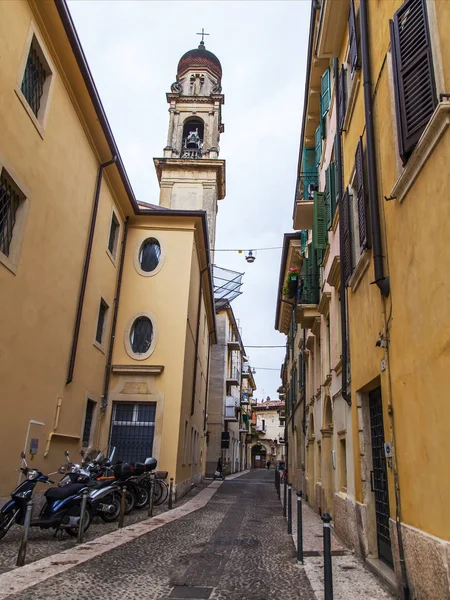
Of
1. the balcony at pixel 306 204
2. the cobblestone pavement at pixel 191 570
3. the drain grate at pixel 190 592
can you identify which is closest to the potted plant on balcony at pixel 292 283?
the balcony at pixel 306 204

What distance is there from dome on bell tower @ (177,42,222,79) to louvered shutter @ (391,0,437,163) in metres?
38.2

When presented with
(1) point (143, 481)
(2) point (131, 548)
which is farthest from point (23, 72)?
(1) point (143, 481)

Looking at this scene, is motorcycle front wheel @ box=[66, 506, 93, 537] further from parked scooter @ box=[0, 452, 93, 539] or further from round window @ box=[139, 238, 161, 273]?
round window @ box=[139, 238, 161, 273]

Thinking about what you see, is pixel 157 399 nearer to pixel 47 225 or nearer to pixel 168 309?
pixel 168 309

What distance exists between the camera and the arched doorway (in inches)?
3145

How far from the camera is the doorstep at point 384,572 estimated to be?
4868 millimetres

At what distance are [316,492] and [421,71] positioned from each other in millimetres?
10940

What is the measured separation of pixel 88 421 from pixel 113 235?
6110 millimetres

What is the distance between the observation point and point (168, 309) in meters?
16.0

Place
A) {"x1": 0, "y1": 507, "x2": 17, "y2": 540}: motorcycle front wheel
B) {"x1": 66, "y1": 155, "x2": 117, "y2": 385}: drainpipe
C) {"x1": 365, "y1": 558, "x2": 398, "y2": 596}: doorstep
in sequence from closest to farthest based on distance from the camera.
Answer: {"x1": 365, "y1": 558, "x2": 398, "y2": 596}: doorstep → {"x1": 0, "y1": 507, "x2": 17, "y2": 540}: motorcycle front wheel → {"x1": 66, "y1": 155, "x2": 117, "y2": 385}: drainpipe

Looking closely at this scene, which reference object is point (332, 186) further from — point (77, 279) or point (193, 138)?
point (193, 138)

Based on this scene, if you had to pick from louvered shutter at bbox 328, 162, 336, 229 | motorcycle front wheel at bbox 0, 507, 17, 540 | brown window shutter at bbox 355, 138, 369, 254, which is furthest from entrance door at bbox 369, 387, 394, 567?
motorcycle front wheel at bbox 0, 507, 17, 540

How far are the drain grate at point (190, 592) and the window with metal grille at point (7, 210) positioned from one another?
6346mm

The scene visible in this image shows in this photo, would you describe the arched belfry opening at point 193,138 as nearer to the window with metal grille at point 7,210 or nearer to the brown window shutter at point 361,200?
the window with metal grille at point 7,210
